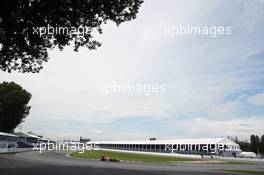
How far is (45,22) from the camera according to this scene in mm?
21203

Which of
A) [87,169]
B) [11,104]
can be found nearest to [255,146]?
[11,104]

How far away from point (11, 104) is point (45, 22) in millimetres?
83225

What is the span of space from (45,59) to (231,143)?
84719 millimetres

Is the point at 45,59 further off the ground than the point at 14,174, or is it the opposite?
the point at 45,59

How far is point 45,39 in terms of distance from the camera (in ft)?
A: 75.3

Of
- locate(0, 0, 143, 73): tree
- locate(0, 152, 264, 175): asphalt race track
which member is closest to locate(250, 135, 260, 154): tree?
locate(0, 152, 264, 175): asphalt race track

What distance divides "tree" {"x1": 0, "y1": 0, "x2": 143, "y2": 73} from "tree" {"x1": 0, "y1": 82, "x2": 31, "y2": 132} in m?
78.0

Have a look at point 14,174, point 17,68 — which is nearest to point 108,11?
point 17,68

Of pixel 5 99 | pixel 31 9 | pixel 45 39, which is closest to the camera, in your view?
pixel 31 9

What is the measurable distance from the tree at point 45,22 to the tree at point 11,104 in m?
78.0

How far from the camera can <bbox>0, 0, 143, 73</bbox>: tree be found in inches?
749

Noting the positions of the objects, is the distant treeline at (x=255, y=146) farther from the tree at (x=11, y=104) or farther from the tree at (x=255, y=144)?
the tree at (x=11, y=104)

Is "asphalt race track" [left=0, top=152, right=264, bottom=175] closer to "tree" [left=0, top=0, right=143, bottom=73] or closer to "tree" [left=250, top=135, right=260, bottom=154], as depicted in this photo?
"tree" [left=0, top=0, right=143, bottom=73]

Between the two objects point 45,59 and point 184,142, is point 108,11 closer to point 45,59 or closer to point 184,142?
point 45,59
